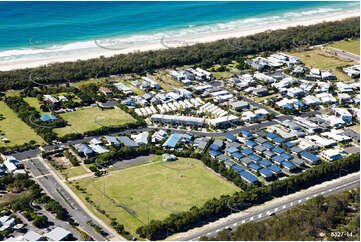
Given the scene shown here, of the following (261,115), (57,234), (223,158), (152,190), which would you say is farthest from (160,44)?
(57,234)

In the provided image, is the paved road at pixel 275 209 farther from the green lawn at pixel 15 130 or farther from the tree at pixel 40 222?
the green lawn at pixel 15 130

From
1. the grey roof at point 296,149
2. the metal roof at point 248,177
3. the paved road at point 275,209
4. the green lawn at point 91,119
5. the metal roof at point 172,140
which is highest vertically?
the green lawn at point 91,119

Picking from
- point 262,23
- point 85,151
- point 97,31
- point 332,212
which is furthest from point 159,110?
point 262,23

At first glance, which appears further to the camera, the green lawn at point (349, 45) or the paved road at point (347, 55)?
the green lawn at point (349, 45)

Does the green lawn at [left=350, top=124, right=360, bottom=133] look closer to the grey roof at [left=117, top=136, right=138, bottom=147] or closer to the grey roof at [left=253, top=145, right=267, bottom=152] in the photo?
the grey roof at [left=253, top=145, right=267, bottom=152]

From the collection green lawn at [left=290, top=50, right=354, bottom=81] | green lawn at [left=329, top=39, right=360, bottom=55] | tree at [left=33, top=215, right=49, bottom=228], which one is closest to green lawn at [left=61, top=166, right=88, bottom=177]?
tree at [left=33, top=215, right=49, bottom=228]

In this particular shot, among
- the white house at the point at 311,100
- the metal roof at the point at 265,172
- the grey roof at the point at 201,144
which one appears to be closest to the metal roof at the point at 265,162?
the metal roof at the point at 265,172
